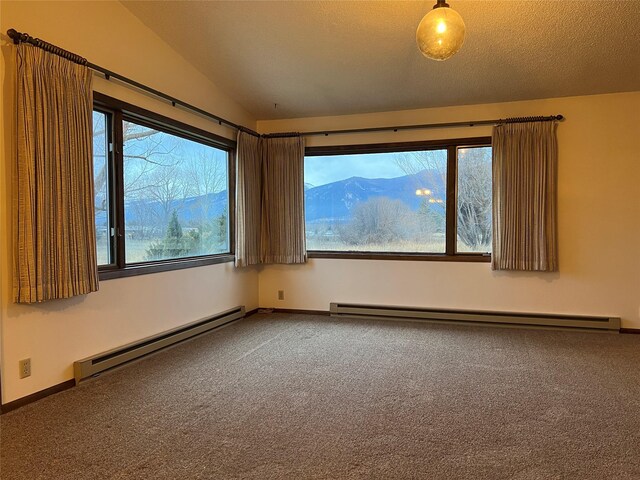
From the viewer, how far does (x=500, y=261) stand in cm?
437

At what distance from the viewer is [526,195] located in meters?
4.26

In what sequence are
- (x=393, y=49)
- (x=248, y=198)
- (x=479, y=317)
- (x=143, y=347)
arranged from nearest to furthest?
(x=143, y=347), (x=393, y=49), (x=479, y=317), (x=248, y=198)

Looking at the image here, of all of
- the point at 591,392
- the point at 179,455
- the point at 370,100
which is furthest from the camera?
the point at 370,100

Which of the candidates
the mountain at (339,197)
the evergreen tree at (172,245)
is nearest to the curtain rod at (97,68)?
the mountain at (339,197)

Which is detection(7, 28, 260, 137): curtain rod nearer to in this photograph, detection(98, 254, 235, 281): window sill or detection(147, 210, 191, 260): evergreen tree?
detection(147, 210, 191, 260): evergreen tree

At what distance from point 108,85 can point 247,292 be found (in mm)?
2817

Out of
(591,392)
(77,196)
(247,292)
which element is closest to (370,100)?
(247,292)

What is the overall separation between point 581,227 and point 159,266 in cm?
428

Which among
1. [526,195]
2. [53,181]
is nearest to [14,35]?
[53,181]

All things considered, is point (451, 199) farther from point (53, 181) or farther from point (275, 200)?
point (53, 181)

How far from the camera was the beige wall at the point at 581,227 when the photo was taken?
4145mm

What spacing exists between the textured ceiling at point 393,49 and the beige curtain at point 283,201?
67 centimetres

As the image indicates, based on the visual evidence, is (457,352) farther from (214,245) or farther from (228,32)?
(228,32)

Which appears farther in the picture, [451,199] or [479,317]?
[451,199]
